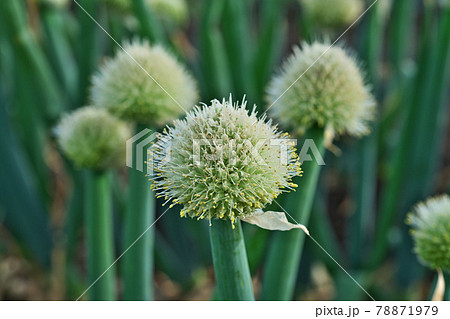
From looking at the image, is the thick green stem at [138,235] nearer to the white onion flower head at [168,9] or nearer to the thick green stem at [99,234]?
the thick green stem at [99,234]

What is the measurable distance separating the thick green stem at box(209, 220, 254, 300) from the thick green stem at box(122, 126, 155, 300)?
0.29 metres

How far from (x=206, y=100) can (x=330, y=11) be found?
467mm

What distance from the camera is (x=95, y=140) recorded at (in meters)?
0.89

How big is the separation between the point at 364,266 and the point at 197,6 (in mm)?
1220

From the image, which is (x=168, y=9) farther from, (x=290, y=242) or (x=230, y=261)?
(x=230, y=261)

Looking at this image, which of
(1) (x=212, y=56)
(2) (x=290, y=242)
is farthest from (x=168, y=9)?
(2) (x=290, y=242)

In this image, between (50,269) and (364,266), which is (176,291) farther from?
(364,266)

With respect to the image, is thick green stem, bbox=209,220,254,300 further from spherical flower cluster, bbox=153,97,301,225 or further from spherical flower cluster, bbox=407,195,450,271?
spherical flower cluster, bbox=407,195,450,271

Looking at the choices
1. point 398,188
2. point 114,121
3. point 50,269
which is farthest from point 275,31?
point 50,269

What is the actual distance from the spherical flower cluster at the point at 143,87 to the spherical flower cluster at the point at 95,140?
0.05m

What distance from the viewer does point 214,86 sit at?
129 centimetres

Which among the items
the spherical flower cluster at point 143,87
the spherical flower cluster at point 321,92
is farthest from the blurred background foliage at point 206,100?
the spherical flower cluster at point 321,92

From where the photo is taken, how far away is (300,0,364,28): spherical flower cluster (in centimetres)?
138

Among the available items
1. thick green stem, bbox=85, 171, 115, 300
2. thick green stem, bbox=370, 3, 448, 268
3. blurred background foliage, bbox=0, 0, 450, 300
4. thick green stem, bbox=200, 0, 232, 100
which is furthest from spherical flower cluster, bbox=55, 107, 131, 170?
thick green stem, bbox=370, 3, 448, 268
